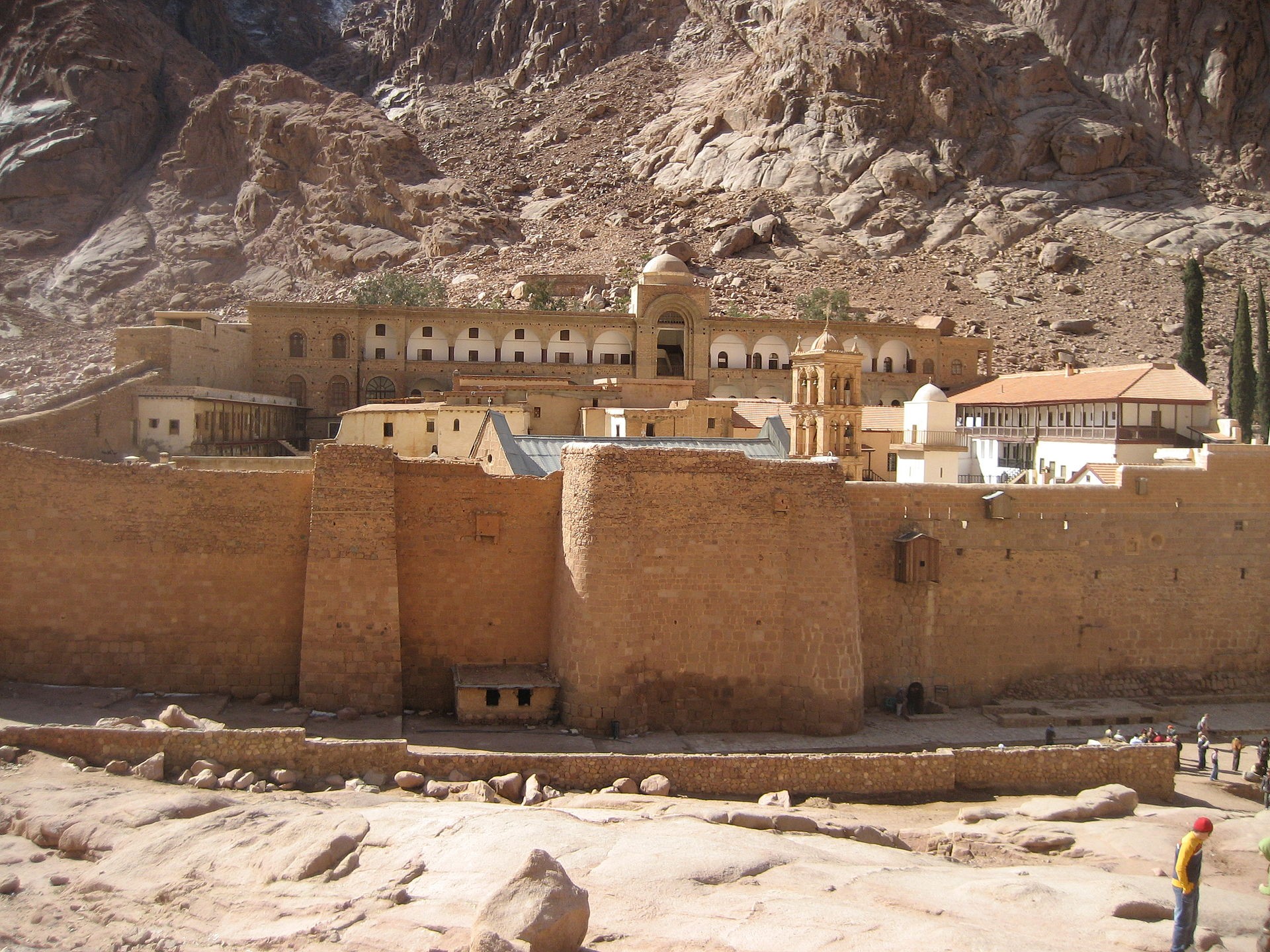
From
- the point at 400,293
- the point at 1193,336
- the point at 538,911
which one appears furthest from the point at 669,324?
the point at 538,911

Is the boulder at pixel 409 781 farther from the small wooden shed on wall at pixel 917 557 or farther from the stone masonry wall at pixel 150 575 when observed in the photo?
the small wooden shed on wall at pixel 917 557

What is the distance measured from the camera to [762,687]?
1633 centimetres

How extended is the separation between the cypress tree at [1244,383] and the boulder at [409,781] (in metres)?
30.1

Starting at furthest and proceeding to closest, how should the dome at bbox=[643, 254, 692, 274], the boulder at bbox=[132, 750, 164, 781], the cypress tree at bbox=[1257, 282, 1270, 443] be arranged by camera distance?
the dome at bbox=[643, 254, 692, 274] < the cypress tree at bbox=[1257, 282, 1270, 443] < the boulder at bbox=[132, 750, 164, 781]

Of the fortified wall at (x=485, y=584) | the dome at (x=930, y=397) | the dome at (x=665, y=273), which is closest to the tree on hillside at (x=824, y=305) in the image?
the dome at (x=665, y=273)

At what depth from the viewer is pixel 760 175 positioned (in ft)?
220

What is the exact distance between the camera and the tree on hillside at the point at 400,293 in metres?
47.8

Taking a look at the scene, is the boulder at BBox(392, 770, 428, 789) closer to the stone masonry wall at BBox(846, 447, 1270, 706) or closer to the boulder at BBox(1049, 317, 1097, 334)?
the stone masonry wall at BBox(846, 447, 1270, 706)

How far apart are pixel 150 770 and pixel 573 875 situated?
17.3ft

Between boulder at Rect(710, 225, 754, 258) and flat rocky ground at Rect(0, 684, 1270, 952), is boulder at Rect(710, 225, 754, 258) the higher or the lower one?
the higher one

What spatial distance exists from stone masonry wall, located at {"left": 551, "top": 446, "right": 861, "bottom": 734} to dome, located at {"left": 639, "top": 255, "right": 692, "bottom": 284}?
90.7 feet

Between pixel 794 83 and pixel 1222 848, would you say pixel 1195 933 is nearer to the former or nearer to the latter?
pixel 1222 848

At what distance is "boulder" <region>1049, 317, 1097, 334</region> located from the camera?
173ft

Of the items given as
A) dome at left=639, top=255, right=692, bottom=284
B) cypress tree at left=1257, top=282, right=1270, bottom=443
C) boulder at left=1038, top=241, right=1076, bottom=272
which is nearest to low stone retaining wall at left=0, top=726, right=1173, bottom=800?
cypress tree at left=1257, top=282, right=1270, bottom=443
